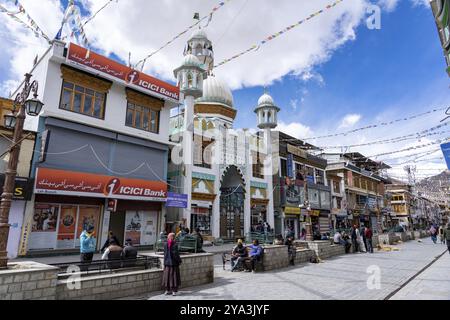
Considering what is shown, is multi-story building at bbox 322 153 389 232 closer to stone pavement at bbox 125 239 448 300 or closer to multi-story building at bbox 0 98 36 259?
stone pavement at bbox 125 239 448 300

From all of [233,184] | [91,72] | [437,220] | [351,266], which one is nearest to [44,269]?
[351,266]

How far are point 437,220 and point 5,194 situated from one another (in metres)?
108

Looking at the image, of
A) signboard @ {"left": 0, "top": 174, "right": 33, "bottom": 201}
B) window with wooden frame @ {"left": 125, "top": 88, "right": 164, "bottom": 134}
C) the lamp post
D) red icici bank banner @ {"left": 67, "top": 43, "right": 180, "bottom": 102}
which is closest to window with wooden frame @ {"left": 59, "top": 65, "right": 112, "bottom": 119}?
red icici bank banner @ {"left": 67, "top": 43, "right": 180, "bottom": 102}

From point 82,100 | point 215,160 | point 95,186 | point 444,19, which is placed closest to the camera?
point 444,19

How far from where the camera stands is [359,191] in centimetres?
4503

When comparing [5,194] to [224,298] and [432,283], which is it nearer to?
[224,298]

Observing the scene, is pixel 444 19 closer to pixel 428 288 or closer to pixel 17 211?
pixel 428 288

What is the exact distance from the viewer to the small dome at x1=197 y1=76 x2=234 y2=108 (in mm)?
30388

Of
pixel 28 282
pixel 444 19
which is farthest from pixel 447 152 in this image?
pixel 28 282

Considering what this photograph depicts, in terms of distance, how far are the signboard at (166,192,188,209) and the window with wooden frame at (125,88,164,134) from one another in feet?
15.0

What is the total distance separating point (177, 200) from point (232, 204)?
687 cm

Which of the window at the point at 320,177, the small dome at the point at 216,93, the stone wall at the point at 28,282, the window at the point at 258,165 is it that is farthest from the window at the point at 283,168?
the stone wall at the point at 28,282

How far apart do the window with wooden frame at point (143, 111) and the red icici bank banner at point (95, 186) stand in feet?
13.0

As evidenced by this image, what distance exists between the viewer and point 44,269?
602cm
